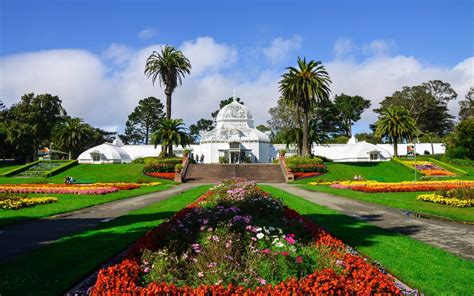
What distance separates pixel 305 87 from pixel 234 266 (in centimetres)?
4222

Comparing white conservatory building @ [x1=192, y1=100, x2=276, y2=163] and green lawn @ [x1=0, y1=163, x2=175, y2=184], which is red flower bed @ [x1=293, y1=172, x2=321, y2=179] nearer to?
green lawn @ [x1=0, y1=163, x2=175, y2=184]

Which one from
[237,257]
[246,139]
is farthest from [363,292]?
[246,139]

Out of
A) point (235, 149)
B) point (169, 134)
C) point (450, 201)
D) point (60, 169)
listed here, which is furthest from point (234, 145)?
point (450, 201)

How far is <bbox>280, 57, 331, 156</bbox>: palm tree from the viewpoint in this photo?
46375 mm

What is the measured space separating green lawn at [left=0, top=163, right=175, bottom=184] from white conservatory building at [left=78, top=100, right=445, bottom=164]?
14.9 meters

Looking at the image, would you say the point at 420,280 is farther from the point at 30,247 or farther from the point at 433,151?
the point at 433,151

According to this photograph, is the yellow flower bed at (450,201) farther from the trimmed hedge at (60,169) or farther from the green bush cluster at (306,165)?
the trimmed hedge at (60,169)

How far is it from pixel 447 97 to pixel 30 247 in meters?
95.4

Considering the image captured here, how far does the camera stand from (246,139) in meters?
60.3

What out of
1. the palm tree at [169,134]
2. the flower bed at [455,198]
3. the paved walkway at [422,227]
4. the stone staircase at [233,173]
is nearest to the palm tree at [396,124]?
the stone staircase at [233,173]

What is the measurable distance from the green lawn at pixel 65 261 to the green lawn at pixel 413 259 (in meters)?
5.67

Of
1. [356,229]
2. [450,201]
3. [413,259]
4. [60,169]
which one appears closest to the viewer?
[413,259]

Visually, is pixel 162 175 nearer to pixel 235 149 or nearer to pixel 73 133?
pixel 235 149

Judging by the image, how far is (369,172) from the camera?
44000 mm
